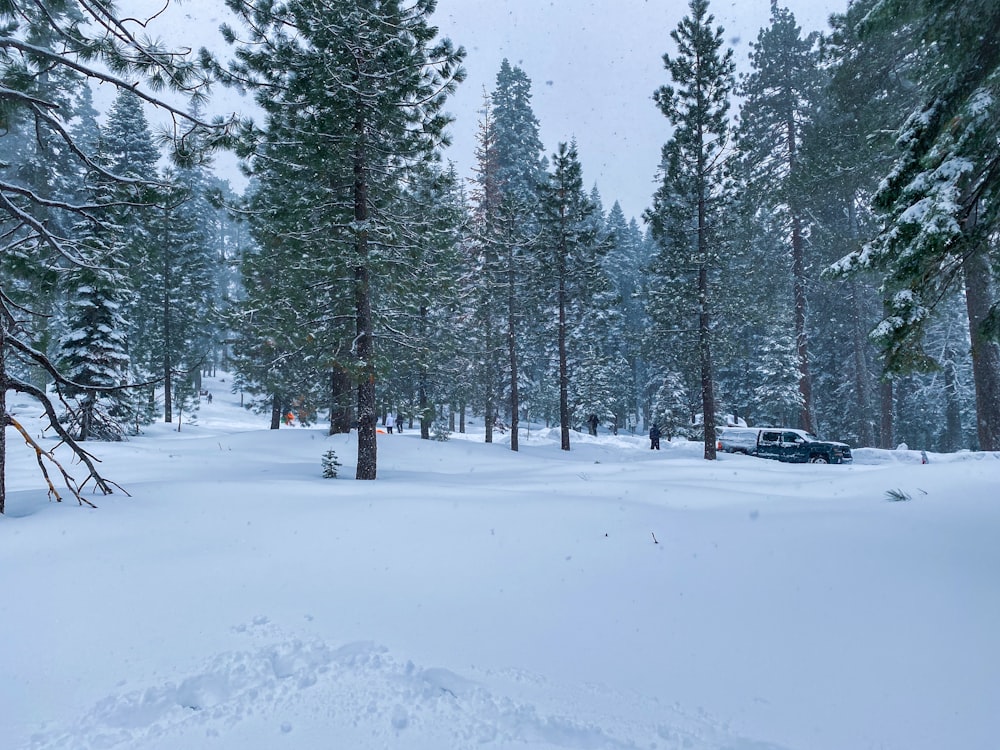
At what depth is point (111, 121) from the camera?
83.2 feet

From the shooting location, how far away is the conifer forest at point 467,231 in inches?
232

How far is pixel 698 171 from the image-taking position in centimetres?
1936

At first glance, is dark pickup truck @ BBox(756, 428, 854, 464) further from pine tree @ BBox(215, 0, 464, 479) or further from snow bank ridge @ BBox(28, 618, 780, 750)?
snow bank ridge @ BBox(28, 618, 780, 750)

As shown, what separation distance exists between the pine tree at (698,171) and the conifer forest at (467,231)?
97 millimetres

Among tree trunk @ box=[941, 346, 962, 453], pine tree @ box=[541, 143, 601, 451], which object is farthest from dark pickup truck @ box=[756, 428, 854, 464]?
tree trunk @ box=[941, 346, 962, 453]

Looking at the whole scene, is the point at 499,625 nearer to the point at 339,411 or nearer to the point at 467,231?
the point at 339,411

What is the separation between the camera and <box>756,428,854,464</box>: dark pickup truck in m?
20.3

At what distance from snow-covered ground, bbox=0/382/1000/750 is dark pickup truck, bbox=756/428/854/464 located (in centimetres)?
1495

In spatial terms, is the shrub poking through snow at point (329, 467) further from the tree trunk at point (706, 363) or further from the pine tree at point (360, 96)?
the tree trunk at point (706, 363)

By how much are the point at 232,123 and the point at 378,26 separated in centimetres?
623

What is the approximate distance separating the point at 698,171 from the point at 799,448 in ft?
39.7

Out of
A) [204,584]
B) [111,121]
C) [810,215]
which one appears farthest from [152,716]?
[111,121]

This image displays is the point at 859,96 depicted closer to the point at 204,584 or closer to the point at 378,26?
the point at 378,26

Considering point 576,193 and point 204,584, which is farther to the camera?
point 576,193
